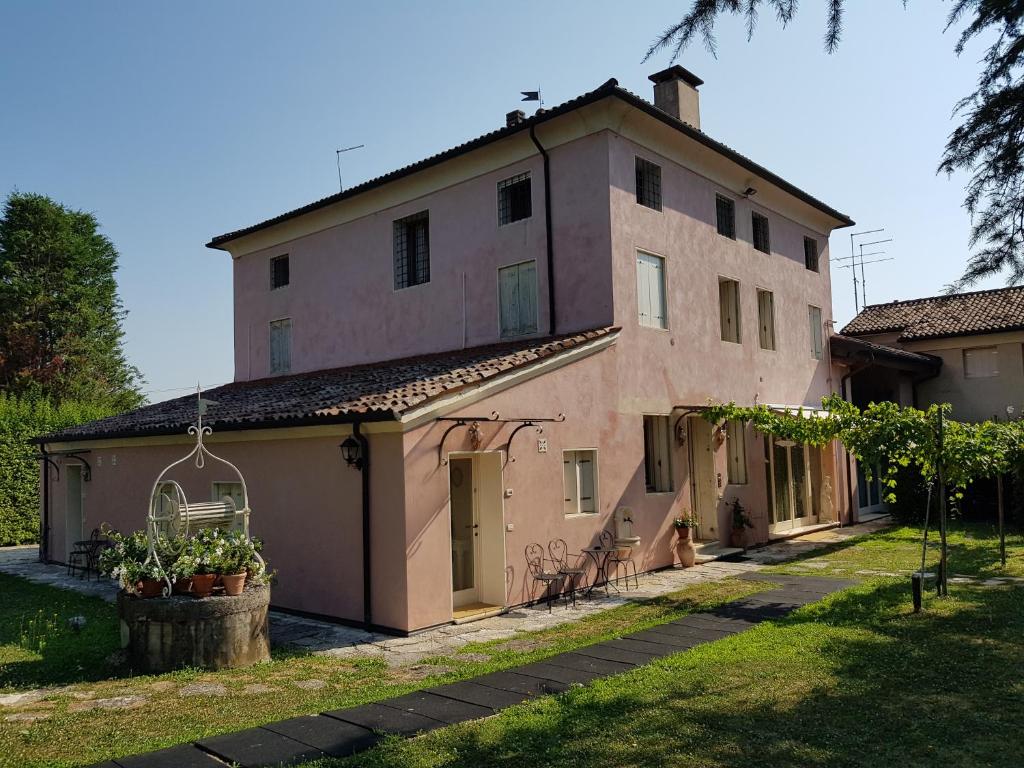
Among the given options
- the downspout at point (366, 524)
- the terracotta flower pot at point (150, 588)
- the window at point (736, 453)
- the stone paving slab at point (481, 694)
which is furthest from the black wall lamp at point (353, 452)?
the window at point (736, 453)

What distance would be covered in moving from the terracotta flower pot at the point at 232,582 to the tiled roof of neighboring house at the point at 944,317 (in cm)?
1978

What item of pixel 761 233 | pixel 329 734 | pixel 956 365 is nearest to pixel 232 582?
pixel 329 734

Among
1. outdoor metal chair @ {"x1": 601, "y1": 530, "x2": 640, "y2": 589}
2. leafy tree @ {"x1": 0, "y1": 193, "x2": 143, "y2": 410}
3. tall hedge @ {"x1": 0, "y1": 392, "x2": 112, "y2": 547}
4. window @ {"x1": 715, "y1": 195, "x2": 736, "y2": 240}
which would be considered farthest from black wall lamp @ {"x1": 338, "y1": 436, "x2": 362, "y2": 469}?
leafy tree @ {"x1": 0, "y1": 193, "x2": 143, "y2": 410}

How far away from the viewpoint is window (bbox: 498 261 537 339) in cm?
1466

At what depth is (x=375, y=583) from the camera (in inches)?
398

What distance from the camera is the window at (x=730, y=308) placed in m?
17.1

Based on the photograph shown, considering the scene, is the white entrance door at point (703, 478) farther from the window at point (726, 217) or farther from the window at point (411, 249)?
the window at point (411, 249)

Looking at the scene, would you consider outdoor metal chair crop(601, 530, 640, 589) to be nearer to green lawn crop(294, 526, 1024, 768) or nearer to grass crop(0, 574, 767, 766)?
grass crop(0, 574, 767, 766)

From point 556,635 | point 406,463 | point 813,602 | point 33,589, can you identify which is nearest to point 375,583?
point 406,463

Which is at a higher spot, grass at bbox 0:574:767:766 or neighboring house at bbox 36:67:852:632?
neighboring house at bbox 36:67:852:632

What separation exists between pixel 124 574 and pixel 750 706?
22.3ft

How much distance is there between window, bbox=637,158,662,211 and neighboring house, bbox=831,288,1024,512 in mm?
8826

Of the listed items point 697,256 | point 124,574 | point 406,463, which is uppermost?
point 697,256

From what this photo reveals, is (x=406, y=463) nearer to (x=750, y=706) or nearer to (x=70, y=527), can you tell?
(x=750, y=706)
